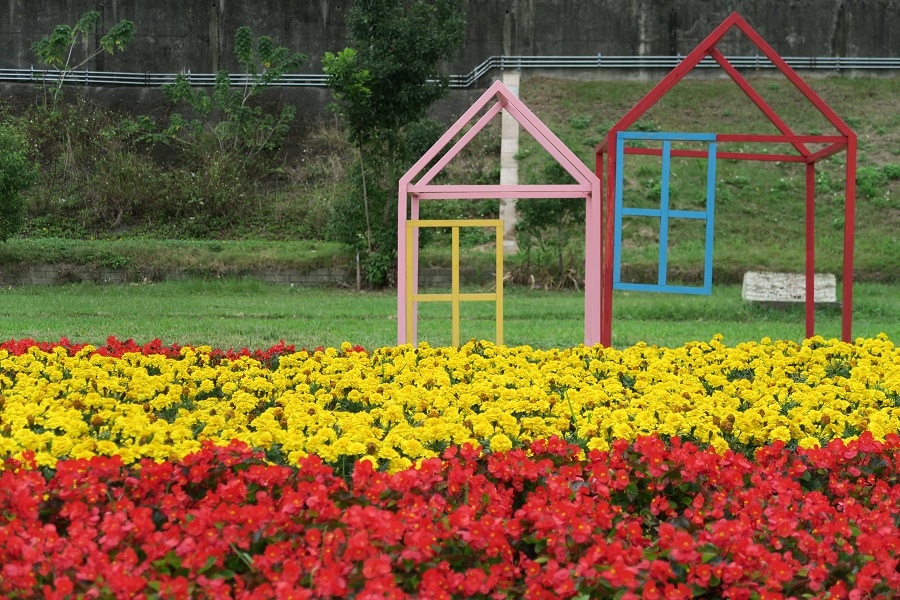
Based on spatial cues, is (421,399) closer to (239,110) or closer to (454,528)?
(454,528)

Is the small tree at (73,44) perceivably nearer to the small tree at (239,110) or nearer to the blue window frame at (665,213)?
the small tree at (239,110)

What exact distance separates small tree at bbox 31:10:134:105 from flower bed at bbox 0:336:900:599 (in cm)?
1860

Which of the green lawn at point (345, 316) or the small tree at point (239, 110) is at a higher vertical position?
the small tree at point (239, 110)

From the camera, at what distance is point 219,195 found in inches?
834

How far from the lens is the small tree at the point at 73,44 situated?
2300cm

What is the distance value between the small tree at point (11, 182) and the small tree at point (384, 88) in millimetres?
4773

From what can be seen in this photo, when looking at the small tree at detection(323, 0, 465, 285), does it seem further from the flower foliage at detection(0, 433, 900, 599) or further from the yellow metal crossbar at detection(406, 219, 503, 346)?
the flower foliage at detection(0, 433, 900, 599)

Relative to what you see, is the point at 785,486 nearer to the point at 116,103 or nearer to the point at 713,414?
the point at 713,414

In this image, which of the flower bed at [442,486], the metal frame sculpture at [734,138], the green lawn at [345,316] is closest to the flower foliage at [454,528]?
the flower bed at [442,486]

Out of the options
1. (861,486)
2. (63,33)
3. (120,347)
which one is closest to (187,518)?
(861,486)

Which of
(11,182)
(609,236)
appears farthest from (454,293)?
(11,182)

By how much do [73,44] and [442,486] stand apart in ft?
76.9

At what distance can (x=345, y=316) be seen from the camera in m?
12.9

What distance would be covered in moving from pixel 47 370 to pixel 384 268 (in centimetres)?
1144
